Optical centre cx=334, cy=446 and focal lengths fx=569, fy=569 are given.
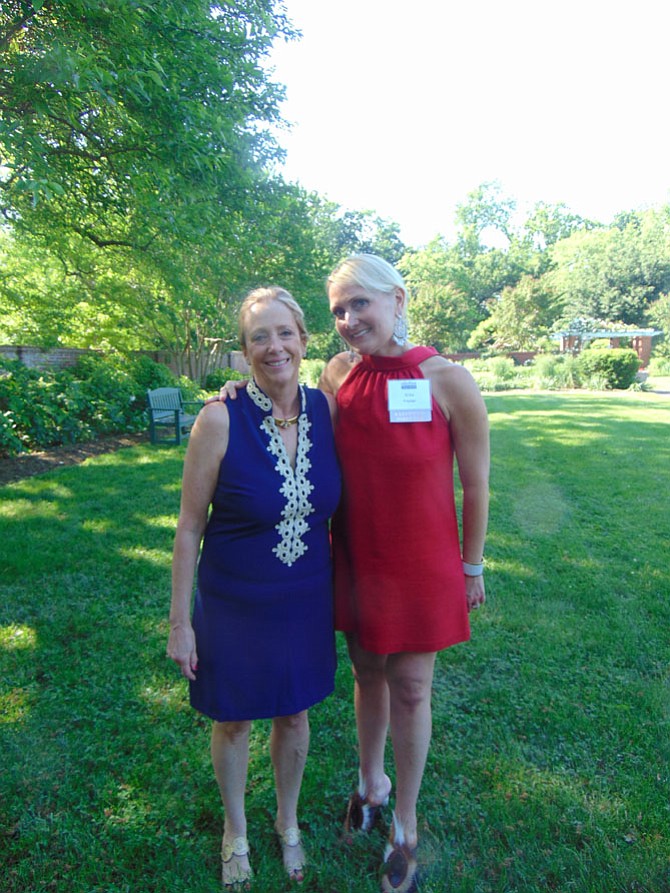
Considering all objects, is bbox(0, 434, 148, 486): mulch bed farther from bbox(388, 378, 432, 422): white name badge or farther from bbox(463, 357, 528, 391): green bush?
bbox(463, 357, 528, 391): green bush

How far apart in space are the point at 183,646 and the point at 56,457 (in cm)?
711

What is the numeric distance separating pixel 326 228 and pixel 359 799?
4964 cm

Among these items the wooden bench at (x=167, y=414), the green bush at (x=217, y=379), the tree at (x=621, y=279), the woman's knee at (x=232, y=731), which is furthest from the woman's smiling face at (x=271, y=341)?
the tree at (x=621, y=279)

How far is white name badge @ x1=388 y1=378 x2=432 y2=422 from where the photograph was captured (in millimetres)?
1835

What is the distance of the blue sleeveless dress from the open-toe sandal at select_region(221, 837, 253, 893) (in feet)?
1.83

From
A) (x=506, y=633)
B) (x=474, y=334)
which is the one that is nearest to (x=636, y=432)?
(x=506, y=633)

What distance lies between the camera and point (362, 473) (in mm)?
1904

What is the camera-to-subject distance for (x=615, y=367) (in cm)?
1983

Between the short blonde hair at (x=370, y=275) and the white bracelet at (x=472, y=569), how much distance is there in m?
1.01

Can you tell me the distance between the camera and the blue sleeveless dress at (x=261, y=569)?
1.80 metres

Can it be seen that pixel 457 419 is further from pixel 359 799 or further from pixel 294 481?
pixel 359 799

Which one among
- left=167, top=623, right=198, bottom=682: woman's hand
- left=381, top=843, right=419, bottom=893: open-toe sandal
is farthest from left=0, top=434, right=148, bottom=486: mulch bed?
left=381, top=843, right=419, bottom=893: open-toe sandal

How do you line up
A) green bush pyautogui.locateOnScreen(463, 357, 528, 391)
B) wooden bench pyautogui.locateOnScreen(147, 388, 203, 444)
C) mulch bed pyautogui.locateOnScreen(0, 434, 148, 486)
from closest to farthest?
1. mulch bed pyautogui.locateOnScreen(0, 434, 148, 486)
2. wooden bench pyautogui.locateOnScreen(147, 388, 203, 444)
3. green bush pyautogui.locateOnScreen(463, 357, 528, 391)

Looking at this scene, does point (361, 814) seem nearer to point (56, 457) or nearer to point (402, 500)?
point (402, 500)
